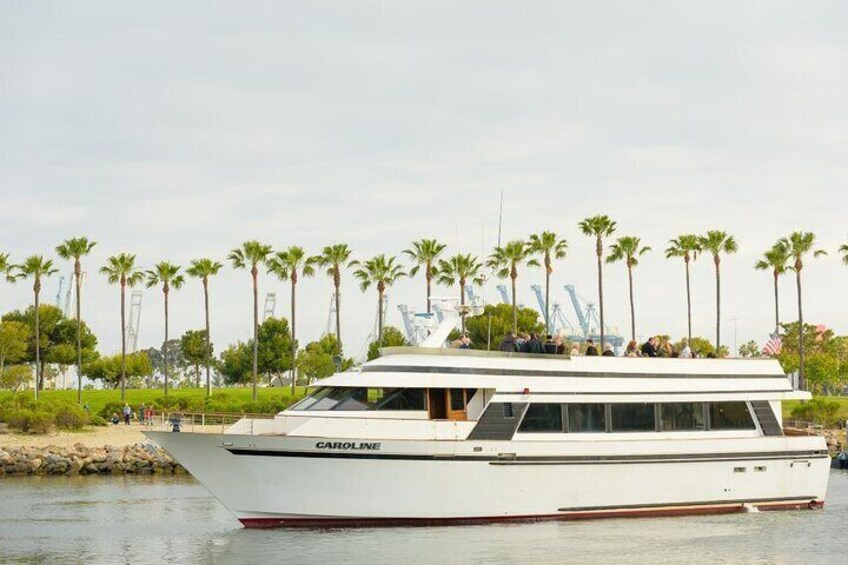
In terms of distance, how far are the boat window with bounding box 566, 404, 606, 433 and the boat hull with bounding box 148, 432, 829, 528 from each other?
1.82ft

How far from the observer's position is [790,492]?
30859 millimetres

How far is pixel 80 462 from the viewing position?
1845 inches

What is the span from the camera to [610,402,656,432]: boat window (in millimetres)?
28844

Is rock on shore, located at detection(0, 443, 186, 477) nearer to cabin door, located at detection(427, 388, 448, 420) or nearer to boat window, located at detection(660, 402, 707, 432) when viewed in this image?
cabin door, located at detection(427, 388, 448, 420)

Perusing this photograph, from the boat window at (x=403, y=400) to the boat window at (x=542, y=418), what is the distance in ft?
7.97

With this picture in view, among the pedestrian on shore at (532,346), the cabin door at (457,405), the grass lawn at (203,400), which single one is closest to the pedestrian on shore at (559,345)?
the pedestrian on shore at (532,346)

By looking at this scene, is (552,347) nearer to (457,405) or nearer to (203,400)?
(457,405)

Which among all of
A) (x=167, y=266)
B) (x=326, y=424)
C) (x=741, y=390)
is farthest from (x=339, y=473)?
(x=167, y=266)

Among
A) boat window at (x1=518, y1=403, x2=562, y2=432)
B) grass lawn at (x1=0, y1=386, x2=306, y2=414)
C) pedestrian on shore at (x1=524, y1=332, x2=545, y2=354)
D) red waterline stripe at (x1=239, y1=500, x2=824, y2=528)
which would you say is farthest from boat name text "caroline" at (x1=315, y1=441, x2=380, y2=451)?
grass lawn at (x1=0, y1=386, x2=306, y2=414)

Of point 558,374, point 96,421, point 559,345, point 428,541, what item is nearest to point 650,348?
point 559,345

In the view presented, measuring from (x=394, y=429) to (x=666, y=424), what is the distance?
23.5 ft

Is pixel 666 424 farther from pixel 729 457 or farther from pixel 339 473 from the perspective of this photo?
pixel 339 473

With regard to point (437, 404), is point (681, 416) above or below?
below

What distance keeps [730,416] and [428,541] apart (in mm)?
9460
